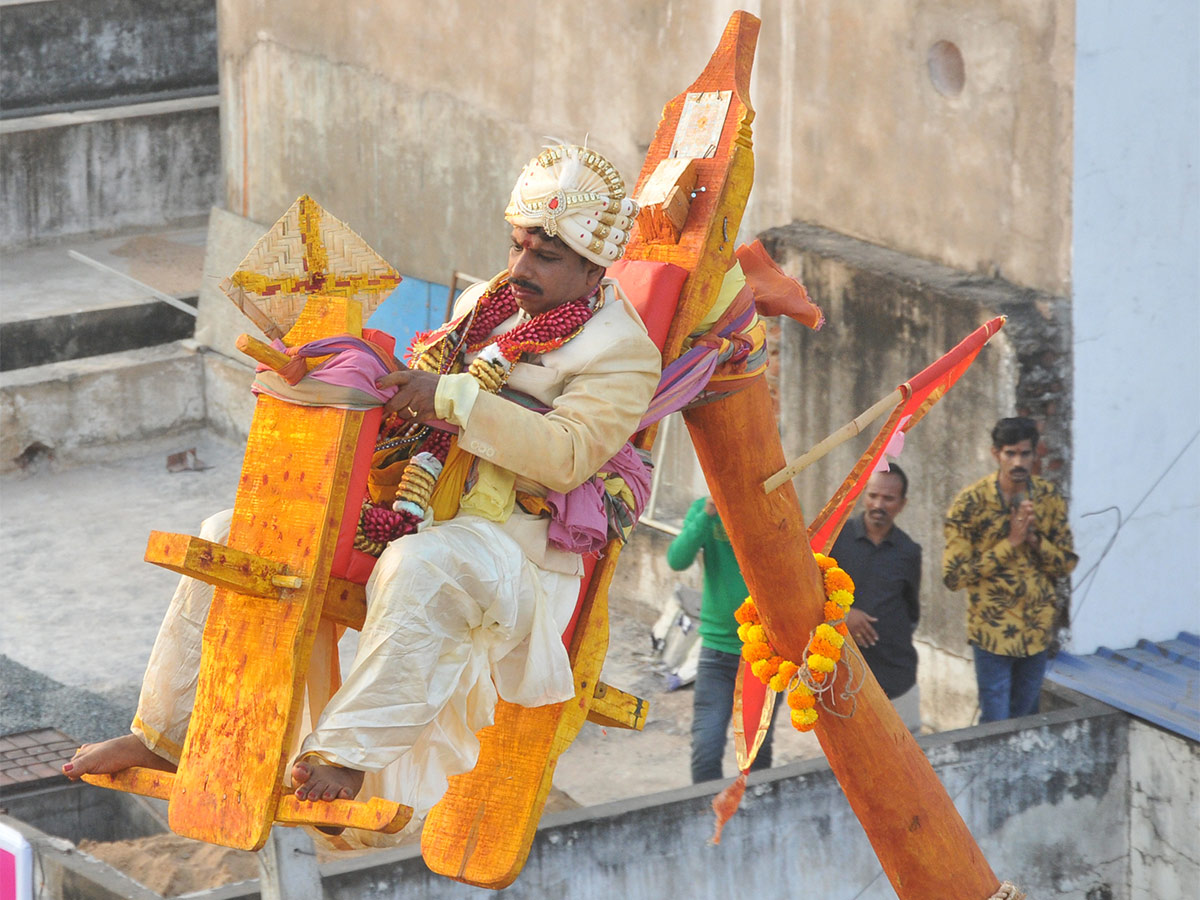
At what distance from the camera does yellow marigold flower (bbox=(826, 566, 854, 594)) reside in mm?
4875

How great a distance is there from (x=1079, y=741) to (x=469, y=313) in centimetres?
396

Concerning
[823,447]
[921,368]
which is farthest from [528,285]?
[921,368]

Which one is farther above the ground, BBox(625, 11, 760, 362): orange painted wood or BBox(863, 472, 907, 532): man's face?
BBox(625, 11, 760, 362): orange painted wood

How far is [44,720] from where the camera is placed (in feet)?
28.2

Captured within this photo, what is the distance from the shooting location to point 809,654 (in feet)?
15.7

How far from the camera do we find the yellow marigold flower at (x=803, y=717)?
4762mm

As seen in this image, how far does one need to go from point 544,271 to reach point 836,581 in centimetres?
127

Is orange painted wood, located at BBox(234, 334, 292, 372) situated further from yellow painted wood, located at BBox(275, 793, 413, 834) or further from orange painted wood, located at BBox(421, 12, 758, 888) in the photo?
orange painted wood, located at BBox(421, 12, 758, 888)

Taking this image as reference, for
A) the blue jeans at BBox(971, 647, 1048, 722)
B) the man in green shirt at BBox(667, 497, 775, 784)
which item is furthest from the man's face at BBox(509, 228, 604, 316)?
the blue jeans at BBox(971, 647, 1048, 722)

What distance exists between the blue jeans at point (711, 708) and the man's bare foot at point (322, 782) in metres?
3.58

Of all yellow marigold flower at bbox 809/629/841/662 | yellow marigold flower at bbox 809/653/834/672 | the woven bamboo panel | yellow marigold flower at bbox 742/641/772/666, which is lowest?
yellow marigold flower at bbox 742/641/772/666

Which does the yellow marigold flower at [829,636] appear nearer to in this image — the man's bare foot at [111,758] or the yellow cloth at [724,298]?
the yellow cloth at [724,298]

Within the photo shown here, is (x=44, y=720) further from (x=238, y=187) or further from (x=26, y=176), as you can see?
(x=26, y=176)

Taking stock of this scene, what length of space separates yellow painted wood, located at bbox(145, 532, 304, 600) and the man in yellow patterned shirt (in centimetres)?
386
